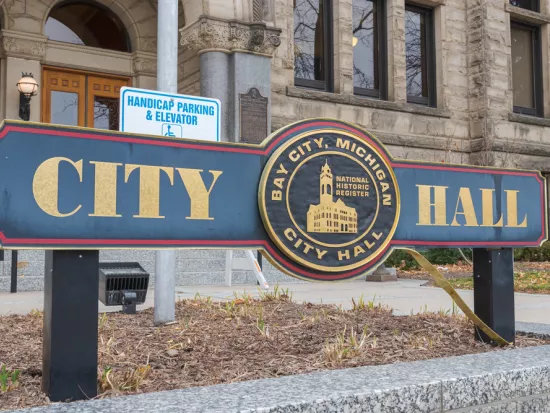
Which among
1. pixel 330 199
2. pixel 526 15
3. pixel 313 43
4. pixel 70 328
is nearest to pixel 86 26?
pixel 313 43

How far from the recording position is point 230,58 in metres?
14.1

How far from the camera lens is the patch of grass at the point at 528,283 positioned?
32.3 feet

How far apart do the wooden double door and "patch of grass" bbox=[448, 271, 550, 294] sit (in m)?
9.81

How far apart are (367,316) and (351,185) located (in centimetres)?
212

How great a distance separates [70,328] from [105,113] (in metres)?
15.0

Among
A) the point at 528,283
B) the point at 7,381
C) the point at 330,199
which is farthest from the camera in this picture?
the point at 528,283

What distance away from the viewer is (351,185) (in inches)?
149

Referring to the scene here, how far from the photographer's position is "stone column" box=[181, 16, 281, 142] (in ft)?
45.2

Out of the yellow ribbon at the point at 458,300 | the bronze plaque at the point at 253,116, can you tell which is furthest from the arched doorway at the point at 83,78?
the yellow ribbon at the point at 458,300

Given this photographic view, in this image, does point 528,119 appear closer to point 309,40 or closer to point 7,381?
point 309,40

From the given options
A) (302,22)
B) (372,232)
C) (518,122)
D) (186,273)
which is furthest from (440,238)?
(518,122)

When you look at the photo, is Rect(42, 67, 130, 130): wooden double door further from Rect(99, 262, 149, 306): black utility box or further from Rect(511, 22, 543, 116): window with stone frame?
Rect(511, 22, 543, 116): window with stone frame

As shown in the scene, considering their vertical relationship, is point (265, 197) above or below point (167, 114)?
below

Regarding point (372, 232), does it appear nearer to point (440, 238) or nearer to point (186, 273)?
point (440, 238)
